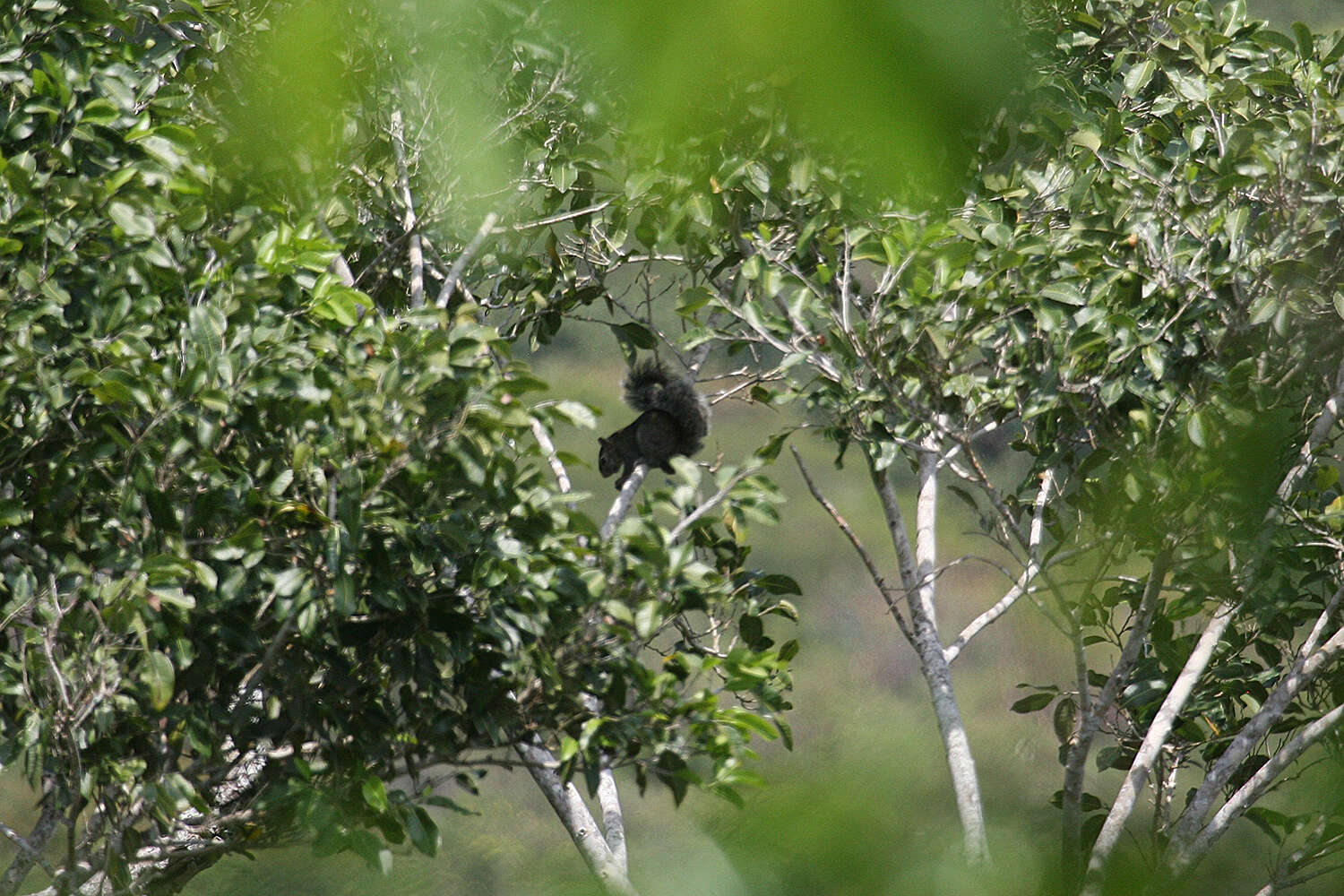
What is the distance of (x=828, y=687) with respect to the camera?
44cm

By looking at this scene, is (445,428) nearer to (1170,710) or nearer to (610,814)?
(610,814)

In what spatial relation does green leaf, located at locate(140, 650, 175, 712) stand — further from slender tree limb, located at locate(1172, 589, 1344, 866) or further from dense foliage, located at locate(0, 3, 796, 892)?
slender tree limb, located at locate(1172, 589, 1344, 866)

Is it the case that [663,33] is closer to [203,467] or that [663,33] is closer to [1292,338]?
[203,467]

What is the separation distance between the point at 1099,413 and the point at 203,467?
208cm

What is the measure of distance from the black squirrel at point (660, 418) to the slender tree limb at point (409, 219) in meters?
0.74

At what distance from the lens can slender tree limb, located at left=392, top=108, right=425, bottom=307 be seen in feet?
11.4

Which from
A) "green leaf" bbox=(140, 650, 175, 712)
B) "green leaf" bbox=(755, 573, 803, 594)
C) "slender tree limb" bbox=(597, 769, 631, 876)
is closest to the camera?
"green leaf" bbox=(140, 650, 175, 712)

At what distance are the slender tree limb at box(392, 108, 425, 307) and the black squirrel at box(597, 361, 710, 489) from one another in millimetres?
742

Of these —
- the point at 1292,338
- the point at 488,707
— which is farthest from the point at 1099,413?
the point at 488,707

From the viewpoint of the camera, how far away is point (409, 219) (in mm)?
3703

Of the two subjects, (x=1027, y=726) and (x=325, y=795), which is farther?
(x=325, y=795)

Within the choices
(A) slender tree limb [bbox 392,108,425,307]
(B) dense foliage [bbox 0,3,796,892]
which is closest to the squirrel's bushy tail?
(A) slender tree limb [bbox 392,108,425,307]

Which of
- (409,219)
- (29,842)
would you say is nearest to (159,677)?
(29,842)

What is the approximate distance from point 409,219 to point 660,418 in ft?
3.25
